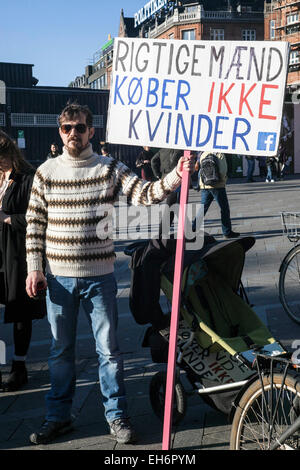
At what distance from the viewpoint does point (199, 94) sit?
3.30 meters

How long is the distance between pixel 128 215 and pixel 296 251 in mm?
9885

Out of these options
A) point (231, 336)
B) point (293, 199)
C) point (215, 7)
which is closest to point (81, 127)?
point (231, 336)

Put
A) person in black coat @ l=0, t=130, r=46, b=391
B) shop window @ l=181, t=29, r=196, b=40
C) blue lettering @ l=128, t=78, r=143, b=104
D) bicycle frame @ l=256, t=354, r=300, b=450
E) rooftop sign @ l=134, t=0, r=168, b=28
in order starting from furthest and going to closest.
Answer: rooftop sign @ l=134, t=0, r=168, b=28, shop window @ l=181, t=29, r=196, b=40, person in black coat @ l=0, t=130, r=46, b=391, blue lettering @ l=128, t=78, r=143, b=104, bicycle frame @ l=256, t=354, r=300, b=450

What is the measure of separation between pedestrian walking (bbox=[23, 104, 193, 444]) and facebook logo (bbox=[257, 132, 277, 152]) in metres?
0.57

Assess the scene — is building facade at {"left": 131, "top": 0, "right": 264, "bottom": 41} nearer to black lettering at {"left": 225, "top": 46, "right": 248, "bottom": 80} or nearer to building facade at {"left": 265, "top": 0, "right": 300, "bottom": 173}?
building facade at {"left": 265, "top": 0, "right": 300, "bottom": 173}

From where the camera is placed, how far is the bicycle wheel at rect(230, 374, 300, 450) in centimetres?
283

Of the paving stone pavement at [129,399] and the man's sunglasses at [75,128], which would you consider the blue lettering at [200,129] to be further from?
the paving stone pavement at [129,399]

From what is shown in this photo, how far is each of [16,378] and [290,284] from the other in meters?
2.56

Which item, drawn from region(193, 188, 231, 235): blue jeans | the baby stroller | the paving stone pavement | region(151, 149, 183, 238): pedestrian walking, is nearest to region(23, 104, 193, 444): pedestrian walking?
the paving stone pavement

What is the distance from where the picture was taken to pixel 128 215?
50.8 ft

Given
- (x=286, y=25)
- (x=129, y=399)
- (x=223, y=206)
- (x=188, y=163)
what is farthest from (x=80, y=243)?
(x=286, y=25)

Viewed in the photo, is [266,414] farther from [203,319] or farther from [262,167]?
[262,167]

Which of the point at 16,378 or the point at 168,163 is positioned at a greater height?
the point at 168,163
